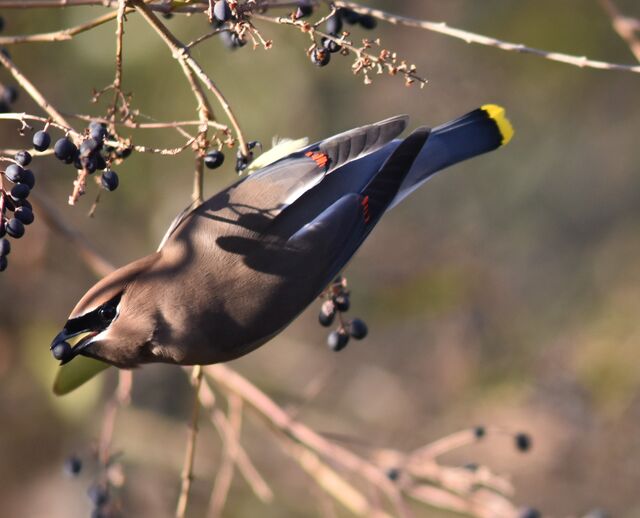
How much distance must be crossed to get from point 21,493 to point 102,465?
2.29 m

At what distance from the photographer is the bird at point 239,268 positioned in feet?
9.04

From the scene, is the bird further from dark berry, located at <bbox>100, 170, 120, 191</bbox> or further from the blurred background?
the blurred background

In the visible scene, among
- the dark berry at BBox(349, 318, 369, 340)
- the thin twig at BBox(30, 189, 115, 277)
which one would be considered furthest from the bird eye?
the dark berry at BBox(349, 318, 369, 340)

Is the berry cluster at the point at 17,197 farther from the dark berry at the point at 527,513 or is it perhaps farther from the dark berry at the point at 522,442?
the dark berry at the point at 522,442

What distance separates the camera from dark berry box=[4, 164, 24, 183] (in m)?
2.21

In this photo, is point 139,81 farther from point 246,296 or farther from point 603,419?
point 603,419

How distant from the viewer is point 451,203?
684 cm

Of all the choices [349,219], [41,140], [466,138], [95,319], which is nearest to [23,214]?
[41,140]

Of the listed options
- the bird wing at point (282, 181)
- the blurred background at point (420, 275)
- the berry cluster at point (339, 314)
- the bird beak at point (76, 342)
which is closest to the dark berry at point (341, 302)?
the berry cluster at point (339, 314)

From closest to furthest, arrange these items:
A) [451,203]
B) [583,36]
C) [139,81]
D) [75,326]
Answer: [75,326] < [139,81] < [583,36] < [451,203]

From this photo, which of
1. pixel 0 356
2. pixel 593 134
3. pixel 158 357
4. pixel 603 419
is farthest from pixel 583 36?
pixel 158 357

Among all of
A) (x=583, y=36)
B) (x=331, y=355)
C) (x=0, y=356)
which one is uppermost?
(x=583, y=36)

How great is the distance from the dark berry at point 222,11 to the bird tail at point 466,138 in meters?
1.37

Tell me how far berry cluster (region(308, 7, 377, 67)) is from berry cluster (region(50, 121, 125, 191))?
1.70 feet
